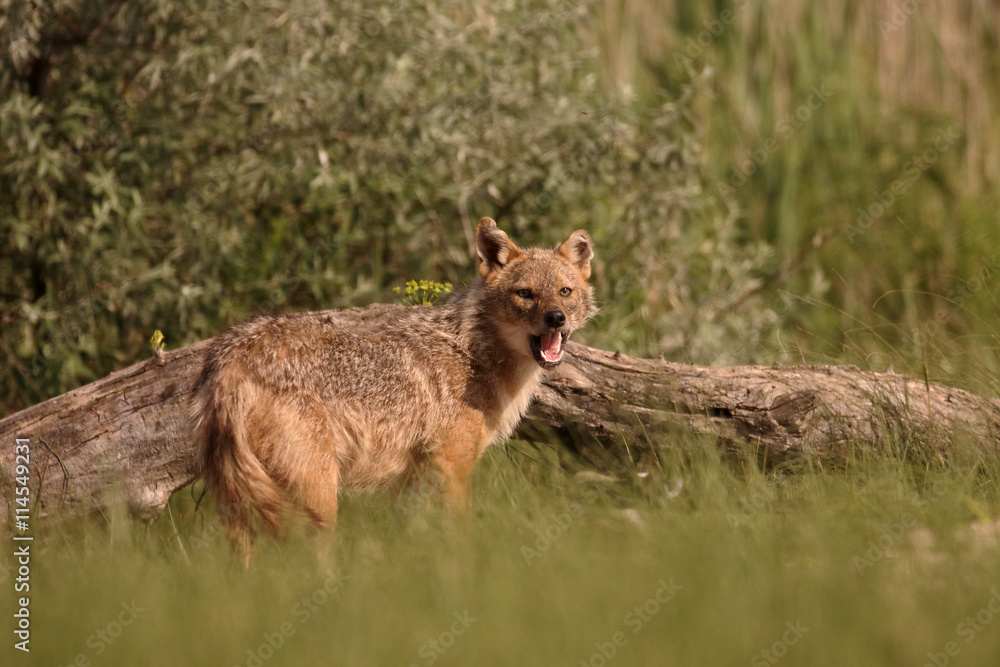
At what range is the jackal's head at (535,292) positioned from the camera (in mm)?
5957

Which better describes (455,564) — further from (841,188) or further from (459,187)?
(841,188)

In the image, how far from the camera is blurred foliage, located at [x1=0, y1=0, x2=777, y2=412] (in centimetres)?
837

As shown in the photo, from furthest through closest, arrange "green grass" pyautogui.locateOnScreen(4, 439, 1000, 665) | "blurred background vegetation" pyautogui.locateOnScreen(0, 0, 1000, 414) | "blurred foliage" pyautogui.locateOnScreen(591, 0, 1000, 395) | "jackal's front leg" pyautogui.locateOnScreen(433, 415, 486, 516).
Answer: "blurred foliage" pyautogui.locateOnScreen(591, 0, 1000, 395) → "blurred background vegetation" pyautogui.locateOnScreen(0, 0, 1000, 414) → "jackal's front leg" pyautogui.locateOnScreen(433, 415, 486, 516) → "green grass" pyautogui.locateOnScreen(4, 439, 1000, 665)

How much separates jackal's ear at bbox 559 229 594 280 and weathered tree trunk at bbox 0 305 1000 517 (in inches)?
40.4

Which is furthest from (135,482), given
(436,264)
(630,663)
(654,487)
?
(436,264)

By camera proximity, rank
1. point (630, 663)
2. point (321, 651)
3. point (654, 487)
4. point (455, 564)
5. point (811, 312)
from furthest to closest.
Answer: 1. point (811, 312)
2. point (654, 487)
3. point (455, 564)
4. point (321, 651)
5. point (630, 663)

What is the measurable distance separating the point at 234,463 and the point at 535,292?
2.20 m

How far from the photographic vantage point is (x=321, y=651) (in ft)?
12.5

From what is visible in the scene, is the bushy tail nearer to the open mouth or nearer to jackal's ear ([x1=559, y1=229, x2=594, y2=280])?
the open mouth

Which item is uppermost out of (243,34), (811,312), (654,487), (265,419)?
(243,34)

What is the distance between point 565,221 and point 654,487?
4.41 m

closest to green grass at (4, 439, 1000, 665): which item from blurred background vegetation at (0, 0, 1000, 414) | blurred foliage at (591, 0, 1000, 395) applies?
blurred background vegetation at (0, 0, 1000, 414)

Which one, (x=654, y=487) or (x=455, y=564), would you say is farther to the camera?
(x=654, y=487)

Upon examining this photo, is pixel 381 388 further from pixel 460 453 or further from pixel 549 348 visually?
pixel 549 348
